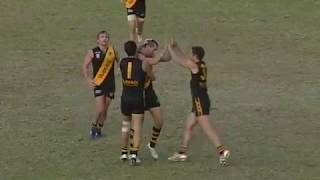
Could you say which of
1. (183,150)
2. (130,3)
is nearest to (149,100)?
(183,150)

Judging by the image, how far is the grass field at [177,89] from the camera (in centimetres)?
1215

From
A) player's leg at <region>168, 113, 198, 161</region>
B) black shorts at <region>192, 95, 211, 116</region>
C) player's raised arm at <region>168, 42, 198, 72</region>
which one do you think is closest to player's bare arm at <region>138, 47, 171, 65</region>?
player's raised arm at <region>168, 42, 198, 72</region>

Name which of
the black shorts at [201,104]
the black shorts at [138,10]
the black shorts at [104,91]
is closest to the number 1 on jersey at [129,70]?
the black shorts at [201,104]

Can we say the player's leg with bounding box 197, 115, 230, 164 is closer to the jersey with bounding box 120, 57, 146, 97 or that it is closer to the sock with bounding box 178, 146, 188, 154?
the sock with bounding box 178, 146, 188, 154

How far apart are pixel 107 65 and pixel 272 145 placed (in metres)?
2.93

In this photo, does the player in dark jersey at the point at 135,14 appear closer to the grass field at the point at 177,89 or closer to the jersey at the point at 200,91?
the grass field at the point at 177,89

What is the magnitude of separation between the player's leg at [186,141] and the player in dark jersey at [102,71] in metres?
1.60

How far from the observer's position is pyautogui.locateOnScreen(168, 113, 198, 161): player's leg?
1221 centimetres

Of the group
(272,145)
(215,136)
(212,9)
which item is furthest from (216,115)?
(212,9)

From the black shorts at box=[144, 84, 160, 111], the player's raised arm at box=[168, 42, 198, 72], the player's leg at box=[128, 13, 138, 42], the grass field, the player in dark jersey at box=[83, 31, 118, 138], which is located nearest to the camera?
the player's raised arm at box=[168, 42, 198, 72]

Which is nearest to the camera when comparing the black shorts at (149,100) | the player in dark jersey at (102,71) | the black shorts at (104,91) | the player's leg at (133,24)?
the black shorts at (149,100)

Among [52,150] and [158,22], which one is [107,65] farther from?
[158,22]

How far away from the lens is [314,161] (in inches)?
483

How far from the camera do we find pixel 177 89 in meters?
16.4
